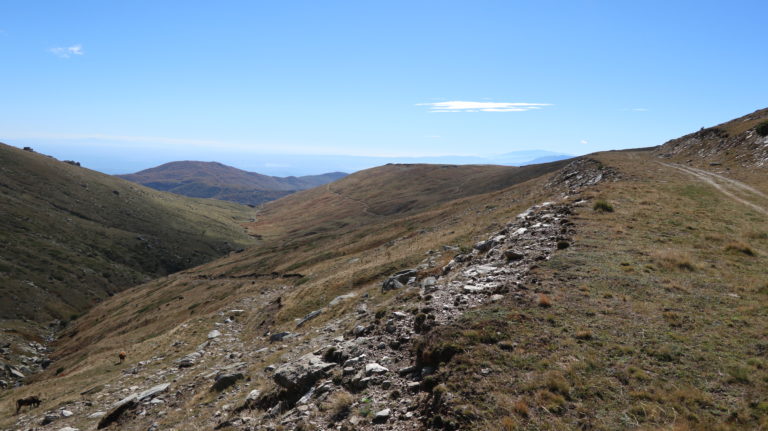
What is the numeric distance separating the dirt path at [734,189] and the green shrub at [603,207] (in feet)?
40.7

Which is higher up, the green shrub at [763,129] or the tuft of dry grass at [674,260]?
the green shrub at [763,129]

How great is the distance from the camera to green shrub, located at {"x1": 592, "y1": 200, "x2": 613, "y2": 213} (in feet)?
94.8

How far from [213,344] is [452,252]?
67.5ft

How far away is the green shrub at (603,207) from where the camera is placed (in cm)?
2890

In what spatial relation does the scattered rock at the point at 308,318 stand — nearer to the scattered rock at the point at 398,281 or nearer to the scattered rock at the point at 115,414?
the scattered rock at the point at 398,281

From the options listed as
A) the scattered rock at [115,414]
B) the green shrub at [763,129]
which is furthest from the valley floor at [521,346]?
the green shrub at [763,129]

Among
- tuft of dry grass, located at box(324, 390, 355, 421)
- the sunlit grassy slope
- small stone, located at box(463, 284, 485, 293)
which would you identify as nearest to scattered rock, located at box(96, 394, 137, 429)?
tuft of dry grass, located at box(324, 390, 355, 421)

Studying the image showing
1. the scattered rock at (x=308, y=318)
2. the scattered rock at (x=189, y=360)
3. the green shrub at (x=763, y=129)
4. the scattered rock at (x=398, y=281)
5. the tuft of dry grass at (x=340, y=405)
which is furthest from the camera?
the green shrub at (x=763, y=129)

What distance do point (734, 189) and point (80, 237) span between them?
159430 mm

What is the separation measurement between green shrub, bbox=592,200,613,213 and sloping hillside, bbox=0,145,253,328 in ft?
332

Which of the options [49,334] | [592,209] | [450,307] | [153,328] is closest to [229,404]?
[450,307]

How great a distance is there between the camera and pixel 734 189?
38.4 m

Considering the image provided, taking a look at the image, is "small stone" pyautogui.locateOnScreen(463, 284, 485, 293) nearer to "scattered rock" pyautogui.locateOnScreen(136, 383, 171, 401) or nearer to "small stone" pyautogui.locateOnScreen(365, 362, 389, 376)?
"small stone" pyautogui.locateOnScreen(365, 362, 389, 376)

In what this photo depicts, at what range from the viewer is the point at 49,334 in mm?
74188
